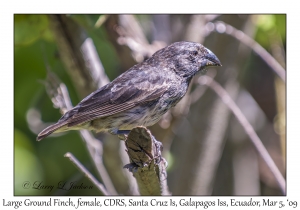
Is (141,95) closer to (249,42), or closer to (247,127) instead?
(247,127)

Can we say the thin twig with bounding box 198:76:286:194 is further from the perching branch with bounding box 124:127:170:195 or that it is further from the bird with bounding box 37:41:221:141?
the perching branch with bounding box 124:127:170:195

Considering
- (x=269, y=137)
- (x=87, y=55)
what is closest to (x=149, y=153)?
(x=87, y=55)

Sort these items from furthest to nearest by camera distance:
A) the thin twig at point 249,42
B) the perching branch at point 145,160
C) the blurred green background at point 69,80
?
the blurred green background at point 69,80, the thin twig at point 249,42, the perching branch at point 145,160

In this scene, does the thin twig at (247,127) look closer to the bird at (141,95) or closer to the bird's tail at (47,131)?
the bird at (141,95)

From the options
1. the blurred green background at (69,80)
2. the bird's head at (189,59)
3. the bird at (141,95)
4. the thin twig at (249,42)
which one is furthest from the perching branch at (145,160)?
the thin twig at (249,42)

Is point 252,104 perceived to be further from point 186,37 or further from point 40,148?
point 40,148

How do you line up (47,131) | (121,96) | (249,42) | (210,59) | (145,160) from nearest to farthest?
1. (145,160)
2. (47,131)
3. (121,96)
4. (210,59)
5. (249,42)

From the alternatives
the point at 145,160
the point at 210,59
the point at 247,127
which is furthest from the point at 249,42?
the point at 145,160
